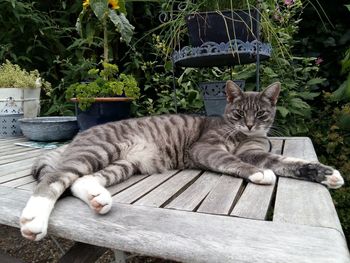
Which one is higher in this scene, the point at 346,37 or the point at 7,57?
the point at 346,37

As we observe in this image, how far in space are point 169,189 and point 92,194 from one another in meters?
0.28

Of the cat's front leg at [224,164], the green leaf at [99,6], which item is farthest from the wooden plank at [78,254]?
the green leaf at [99,6]

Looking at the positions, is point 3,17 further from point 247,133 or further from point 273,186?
point 273,186

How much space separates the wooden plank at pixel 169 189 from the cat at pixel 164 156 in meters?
0.09

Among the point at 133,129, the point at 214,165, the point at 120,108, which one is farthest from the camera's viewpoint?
the point at 120,108

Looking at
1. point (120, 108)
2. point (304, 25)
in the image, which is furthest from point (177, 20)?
point (304, 25)

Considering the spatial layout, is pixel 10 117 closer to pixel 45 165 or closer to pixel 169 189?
pixel 45 165

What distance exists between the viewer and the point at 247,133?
5.31ft

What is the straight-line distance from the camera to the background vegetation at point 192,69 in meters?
2.38

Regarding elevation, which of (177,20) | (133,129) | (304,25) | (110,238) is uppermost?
(304,25)

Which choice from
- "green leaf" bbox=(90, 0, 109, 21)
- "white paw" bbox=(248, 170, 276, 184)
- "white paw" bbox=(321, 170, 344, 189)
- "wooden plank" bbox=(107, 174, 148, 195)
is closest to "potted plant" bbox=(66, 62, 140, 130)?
"green leaf" bbox=(90, 0, 109, 21)

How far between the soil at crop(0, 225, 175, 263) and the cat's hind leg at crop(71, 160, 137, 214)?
1066 mm

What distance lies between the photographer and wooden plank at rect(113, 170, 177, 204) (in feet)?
3.19

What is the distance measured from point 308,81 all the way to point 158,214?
2.18 meters
